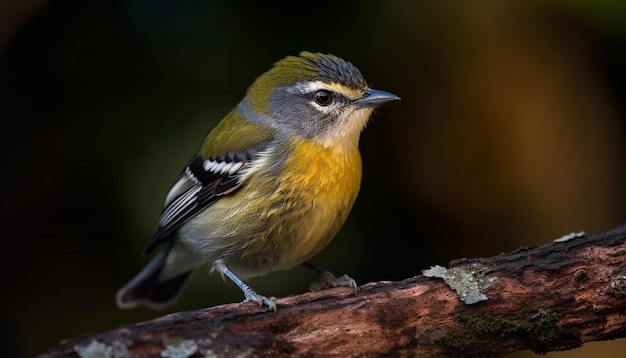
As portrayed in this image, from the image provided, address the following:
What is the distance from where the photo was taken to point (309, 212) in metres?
3.51

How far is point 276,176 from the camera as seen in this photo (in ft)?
11.6

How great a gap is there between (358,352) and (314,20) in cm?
232

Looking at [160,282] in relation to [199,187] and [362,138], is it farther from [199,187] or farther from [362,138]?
[362,138]

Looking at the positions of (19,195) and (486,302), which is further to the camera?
(19,195)

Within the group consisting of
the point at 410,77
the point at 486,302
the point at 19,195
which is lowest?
the point at 19,195

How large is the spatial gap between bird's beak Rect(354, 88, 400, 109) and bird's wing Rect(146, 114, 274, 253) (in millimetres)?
486

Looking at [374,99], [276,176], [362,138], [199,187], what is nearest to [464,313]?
[276,176]

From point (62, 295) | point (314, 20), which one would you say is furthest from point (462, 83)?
point (62, 295)

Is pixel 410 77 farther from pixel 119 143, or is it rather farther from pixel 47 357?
pixel 47 357

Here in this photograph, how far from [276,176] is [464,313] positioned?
116 cm

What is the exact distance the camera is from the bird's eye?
386cm

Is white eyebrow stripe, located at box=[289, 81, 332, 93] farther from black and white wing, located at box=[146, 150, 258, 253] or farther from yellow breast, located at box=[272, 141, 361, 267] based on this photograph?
black and white wing, located at box=[146, 150, 258, 253]

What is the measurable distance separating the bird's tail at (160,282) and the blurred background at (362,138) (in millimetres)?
89

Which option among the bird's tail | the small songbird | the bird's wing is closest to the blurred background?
the bird's tail
